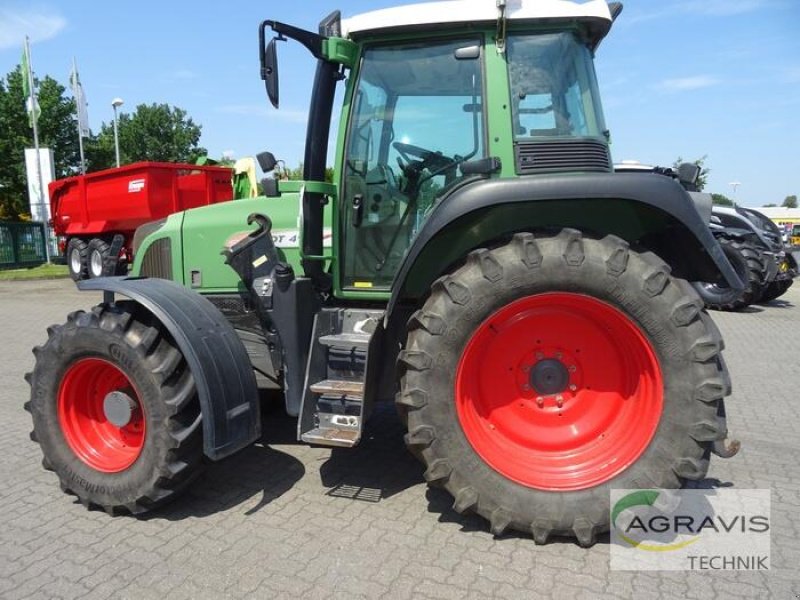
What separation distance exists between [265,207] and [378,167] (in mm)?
885

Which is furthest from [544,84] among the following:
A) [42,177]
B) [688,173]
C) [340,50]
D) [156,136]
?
[156,136]

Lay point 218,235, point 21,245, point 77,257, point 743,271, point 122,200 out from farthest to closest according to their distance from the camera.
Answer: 1. point 21,245
2. point 77,257
3. point 122,200
4. point 743,271
5. point 218,235

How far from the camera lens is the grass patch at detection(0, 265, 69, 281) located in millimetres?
17891

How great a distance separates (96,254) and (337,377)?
45.2ft

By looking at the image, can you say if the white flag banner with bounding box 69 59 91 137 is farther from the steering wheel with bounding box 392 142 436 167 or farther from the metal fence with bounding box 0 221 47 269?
the steering wheel with bounding box 392 142 436 167

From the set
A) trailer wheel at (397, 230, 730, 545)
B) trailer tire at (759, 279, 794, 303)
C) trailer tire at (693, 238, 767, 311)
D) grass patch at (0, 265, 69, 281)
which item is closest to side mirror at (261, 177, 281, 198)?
trailer wheel at (397, 230, 730, 545)

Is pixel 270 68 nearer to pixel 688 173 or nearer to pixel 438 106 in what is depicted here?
pixel 438 106

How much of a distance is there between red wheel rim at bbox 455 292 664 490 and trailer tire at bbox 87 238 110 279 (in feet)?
45.3

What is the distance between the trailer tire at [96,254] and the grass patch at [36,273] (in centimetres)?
388

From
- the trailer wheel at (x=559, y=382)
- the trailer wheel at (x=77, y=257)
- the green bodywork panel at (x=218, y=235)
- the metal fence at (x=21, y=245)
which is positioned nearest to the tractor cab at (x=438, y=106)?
the green bodywork panel at (x=218, y=235)

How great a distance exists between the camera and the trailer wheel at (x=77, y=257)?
1536 centimetres

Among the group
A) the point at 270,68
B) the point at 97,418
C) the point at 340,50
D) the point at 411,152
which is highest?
the point at 340,50

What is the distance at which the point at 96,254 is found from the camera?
48.8ft

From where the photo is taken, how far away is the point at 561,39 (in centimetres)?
302
